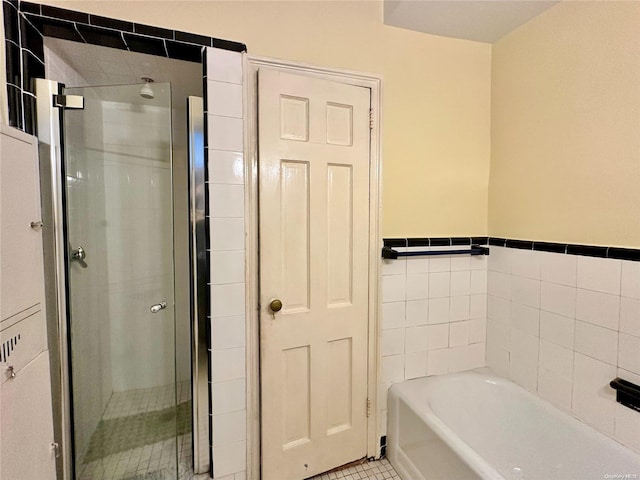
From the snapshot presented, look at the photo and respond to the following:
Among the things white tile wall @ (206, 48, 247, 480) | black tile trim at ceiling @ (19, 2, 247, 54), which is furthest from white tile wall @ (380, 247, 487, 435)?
black tile trim at ceiling @ (19, 2, 247, 54)

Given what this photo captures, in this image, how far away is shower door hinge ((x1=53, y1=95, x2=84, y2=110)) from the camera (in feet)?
4.23

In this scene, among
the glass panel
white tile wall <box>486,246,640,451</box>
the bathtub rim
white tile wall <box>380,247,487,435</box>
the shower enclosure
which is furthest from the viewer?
white tile wall <box>380,247,487,435</box>

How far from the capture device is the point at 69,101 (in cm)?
131

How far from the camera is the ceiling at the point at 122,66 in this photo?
4.60 ft

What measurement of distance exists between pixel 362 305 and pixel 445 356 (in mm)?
676

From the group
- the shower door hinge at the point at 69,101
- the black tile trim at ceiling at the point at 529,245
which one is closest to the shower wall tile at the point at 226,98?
the shower door hinge at the point at 69,101

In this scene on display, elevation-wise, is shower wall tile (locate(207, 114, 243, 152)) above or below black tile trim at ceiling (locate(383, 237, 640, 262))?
above

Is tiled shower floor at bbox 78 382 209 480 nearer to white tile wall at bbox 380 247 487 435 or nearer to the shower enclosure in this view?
the shower enclosure

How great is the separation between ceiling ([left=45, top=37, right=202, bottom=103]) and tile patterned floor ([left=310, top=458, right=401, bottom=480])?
218 cm

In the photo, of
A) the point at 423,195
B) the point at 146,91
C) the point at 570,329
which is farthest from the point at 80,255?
the point at 570,329

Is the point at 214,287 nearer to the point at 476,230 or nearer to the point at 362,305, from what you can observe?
the point at 362,305

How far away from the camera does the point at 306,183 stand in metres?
1.58

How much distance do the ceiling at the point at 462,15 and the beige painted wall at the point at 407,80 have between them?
2.2 inches

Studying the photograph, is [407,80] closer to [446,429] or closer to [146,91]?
[146,91]
